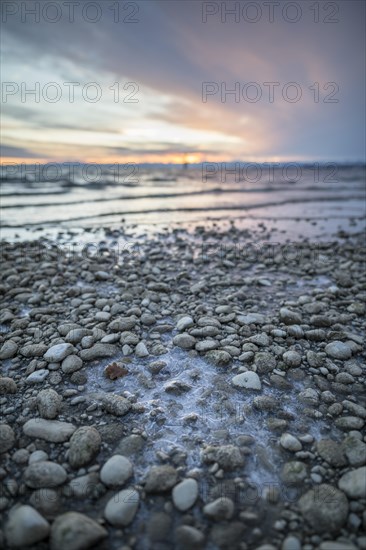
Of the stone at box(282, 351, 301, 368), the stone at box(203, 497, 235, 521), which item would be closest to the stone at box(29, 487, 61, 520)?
Result: the stone at box(203, 497, 235, 521)

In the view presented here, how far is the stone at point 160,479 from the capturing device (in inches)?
68.1

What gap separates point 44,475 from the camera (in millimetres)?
1776

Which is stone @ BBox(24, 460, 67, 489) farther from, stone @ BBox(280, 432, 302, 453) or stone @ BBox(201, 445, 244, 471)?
stone @ BBox(280, 432, 302, 453)

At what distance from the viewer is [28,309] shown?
4.00 meters

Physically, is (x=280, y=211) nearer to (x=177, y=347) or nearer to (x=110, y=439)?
(x=177, y=347)

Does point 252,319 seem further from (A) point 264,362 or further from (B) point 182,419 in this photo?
(B) point 182,419

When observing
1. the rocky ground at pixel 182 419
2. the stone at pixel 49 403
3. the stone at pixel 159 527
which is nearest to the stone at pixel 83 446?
the rocky ground at pixel 182 419

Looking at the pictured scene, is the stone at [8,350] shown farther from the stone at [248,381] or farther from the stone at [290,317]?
the stone at [290,317]

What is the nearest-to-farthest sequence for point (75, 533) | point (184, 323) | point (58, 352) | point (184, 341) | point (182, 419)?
point (75, 533)
point (182, 419)
point (58, 352)
point (184, 341)
point (184, 323)

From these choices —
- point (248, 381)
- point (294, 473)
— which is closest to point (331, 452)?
point (294, 473)

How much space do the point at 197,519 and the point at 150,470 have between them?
0.37m

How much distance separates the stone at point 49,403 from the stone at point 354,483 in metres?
1.92

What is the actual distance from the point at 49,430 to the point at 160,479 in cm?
85

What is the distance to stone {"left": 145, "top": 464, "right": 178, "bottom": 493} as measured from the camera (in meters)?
1.73
